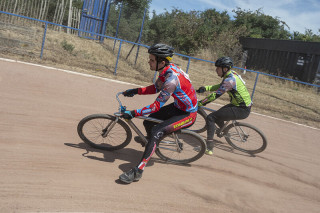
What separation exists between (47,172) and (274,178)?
377 centimetres

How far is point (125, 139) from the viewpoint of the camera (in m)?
4.98

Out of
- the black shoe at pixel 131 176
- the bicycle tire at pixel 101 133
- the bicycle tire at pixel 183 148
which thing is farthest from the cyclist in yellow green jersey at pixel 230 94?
the black shoe at pixel 131 176

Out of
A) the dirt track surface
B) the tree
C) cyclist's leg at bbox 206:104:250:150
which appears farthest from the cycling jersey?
the tree

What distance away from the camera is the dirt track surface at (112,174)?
3.58 metres

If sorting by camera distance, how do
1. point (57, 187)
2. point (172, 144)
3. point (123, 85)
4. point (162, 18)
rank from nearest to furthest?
1. point (57, 187)
2. point (172, 144)
3. point (123, 85)
4. point (162, 18)

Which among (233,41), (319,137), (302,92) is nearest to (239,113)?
(319,137)

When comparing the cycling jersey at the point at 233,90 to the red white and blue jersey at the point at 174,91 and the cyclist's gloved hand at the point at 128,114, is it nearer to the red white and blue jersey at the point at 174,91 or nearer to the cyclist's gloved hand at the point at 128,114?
the red white and blue jersey at the point at 174,91

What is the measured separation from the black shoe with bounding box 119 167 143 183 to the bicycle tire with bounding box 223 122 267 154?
2.83 m

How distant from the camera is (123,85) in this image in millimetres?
11430

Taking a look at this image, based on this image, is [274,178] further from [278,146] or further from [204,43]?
[204,43]

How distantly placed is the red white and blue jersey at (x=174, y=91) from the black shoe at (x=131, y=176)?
81 centimetres

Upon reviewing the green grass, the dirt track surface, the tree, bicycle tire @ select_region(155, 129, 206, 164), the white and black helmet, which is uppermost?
the tree

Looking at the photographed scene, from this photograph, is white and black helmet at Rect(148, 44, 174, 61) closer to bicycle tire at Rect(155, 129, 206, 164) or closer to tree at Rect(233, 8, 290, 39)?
bicycle tire at Rect(155, 129, 206, 164)

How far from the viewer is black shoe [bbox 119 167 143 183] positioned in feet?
13.4
